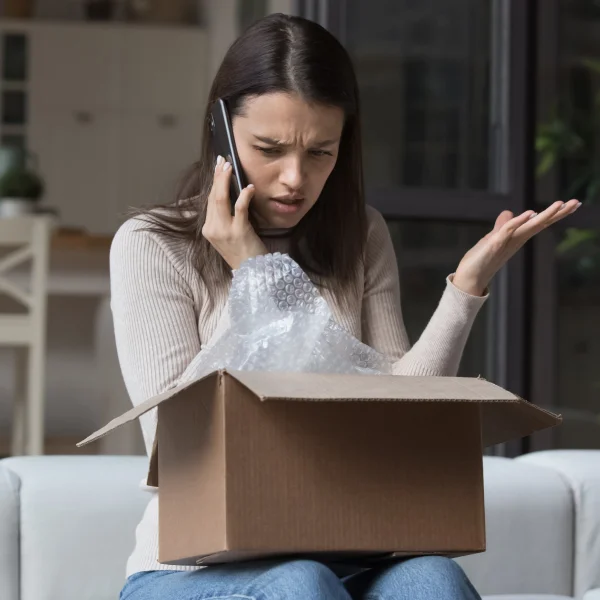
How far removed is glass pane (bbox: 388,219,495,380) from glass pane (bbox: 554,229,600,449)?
6.5 inches

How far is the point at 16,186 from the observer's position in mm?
3518

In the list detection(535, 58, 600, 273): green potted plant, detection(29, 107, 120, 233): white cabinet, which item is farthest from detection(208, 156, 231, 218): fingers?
detection(29, 107, 120, 233): white cabinet

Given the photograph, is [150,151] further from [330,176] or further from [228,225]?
[228,225]

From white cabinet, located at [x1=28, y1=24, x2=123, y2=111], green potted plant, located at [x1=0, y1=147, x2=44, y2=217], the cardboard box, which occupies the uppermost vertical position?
white cabinet, located at [x1=28, y1=24, x2=123, y2=111]

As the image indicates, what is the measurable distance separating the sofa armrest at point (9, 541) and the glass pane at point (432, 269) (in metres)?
1.00

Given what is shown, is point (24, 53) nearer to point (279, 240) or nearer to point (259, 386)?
point (279, 240)

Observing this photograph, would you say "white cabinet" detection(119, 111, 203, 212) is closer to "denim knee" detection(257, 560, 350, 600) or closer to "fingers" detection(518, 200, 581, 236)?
"fingers" detection(518, 200, 581, 236)

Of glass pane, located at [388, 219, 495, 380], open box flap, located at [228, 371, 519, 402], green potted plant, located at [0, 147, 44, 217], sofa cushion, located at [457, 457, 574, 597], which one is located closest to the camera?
open box flap, located at [228, 371, 519, 402]

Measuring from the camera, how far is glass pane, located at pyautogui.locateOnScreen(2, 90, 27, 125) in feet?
18.9

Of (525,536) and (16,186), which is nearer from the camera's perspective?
(525,536)

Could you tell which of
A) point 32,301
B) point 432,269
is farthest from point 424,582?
point 32,301

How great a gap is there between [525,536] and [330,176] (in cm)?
61

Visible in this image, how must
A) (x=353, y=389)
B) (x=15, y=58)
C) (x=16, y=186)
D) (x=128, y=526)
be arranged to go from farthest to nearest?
(x=15, y=58) → (x=16, y=186) → (x=128, y=526) → (x=353, y=389)

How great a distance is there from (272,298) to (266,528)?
0.87 feet
